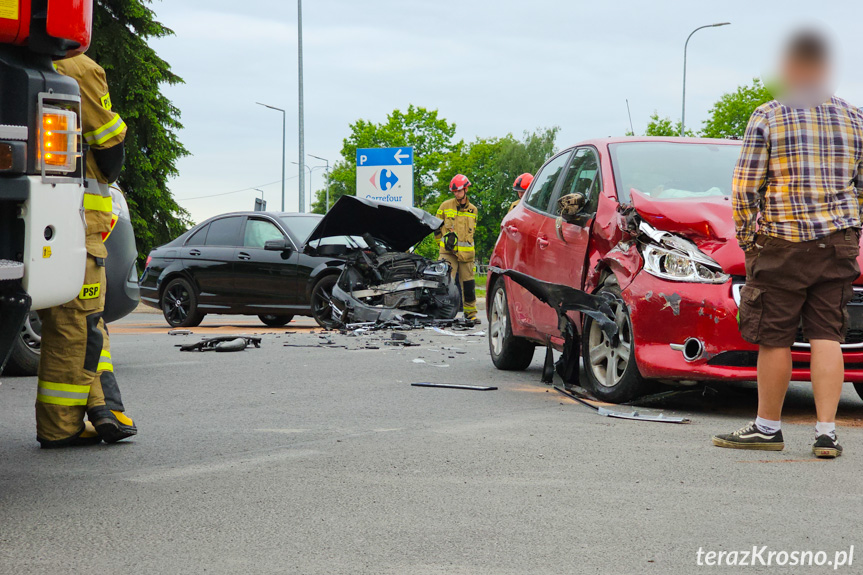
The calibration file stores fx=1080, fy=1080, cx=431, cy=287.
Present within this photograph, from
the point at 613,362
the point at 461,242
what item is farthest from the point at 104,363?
the point at 461,242

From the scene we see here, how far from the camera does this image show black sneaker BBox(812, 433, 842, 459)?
15.9 ft

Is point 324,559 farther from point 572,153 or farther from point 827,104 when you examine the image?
point 572,153

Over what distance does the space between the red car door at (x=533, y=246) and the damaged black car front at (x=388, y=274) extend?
4.53m

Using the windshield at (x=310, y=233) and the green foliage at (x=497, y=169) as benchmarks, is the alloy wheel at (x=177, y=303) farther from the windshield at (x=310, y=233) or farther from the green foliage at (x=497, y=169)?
the green foliage at (x=497, y=169)

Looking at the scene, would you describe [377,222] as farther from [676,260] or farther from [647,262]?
[676,260]

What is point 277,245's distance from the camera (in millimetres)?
14242

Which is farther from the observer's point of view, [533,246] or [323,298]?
[323,298]

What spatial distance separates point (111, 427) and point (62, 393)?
0.31m

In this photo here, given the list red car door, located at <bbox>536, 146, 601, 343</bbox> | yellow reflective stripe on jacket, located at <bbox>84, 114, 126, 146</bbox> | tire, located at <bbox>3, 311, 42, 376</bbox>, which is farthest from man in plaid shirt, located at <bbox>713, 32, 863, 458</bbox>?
tire, located at <bbox>3, 311, 42, 376</bbox>

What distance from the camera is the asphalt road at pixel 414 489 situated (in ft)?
11.0

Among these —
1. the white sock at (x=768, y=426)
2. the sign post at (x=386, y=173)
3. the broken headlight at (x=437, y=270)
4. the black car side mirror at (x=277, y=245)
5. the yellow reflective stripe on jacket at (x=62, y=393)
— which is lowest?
the white sock at (x=768, y=426)

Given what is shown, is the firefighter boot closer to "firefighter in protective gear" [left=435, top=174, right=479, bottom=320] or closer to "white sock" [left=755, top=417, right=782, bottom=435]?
"white sock" [left=755, top=417, right=782, bottom=435]

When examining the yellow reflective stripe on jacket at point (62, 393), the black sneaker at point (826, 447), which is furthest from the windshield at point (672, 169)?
the yellow reflective stripe on jacket at point (62, 393)

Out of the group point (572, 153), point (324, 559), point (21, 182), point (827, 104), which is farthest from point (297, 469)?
point (572, 153)
